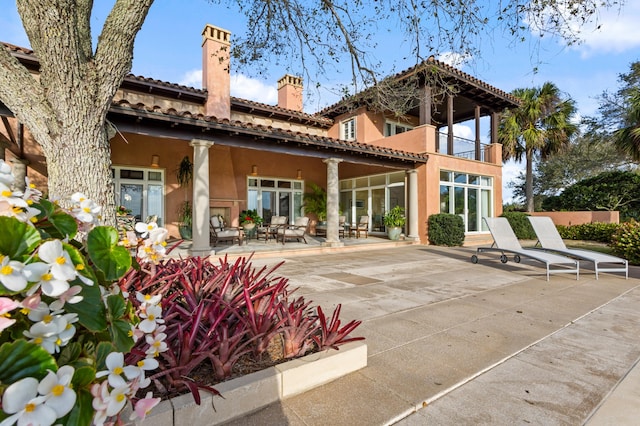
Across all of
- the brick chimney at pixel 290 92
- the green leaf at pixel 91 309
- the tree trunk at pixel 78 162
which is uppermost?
the brick chimney at pixel 290 92

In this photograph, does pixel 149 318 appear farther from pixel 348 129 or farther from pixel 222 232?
pixel 348 129

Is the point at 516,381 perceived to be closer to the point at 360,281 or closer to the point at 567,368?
the point at 567,368

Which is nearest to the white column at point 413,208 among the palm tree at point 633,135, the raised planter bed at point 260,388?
the palm tree at point 633,135

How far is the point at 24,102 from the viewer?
2.75m

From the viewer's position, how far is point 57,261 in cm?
77

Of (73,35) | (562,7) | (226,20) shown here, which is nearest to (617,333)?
(562,7)

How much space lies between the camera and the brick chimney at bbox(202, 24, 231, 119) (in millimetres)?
11297

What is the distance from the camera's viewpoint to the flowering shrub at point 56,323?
656 millimetres

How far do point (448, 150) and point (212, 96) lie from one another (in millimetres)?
9476

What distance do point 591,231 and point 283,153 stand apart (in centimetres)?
1386

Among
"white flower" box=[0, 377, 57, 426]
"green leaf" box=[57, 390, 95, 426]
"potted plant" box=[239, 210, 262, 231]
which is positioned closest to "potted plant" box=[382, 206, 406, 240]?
"potted plant" box=[239, 210, 262, 231]

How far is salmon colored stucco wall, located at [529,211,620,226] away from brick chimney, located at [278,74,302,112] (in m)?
14.2

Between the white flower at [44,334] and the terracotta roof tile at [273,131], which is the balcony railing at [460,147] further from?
the white flower at [44,334]

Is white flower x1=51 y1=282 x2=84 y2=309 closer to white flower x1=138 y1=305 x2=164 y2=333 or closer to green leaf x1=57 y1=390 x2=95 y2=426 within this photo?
green leaf x1=57 y1=390 x2=95 y2=426
